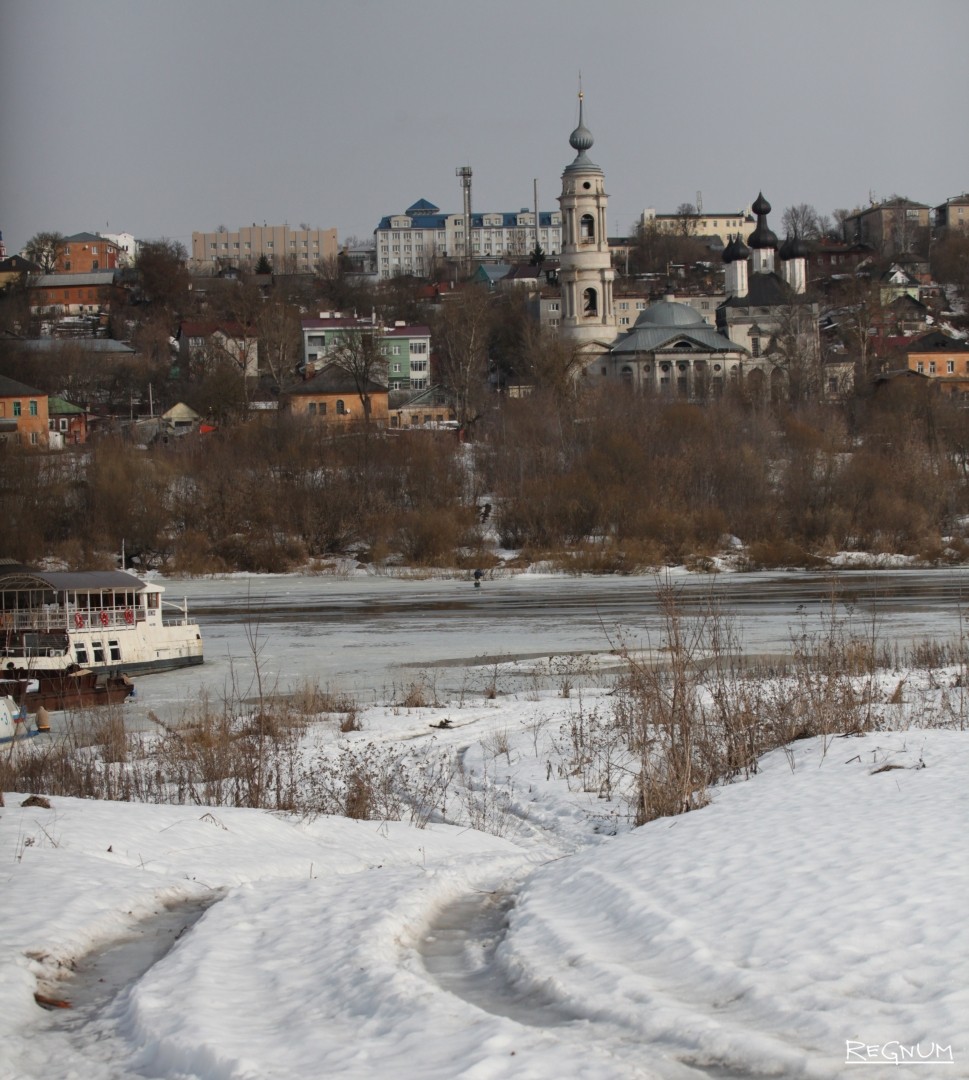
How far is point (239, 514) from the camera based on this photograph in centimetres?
5559

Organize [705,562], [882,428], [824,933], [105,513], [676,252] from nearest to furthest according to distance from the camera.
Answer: [824,933] → [705,562] → [105,513] → [882,428] → [676,252]

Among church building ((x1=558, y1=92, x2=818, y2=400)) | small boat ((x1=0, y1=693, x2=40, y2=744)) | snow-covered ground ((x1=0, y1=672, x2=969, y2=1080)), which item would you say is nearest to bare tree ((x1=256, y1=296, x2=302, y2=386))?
church building ((x1=558, y1=92, x2=818, y2=400))

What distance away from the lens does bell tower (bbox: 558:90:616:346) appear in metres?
96.6

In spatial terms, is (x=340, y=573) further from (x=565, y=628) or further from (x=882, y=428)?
(x=882, y=428)

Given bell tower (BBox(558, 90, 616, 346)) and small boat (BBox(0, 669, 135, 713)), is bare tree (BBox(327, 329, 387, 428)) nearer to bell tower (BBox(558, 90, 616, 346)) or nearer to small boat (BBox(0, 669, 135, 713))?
bell tower (BBox(558, 90, 616, 346))

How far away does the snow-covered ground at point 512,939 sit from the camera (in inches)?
250

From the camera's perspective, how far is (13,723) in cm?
2012

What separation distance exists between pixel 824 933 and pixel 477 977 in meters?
1.87

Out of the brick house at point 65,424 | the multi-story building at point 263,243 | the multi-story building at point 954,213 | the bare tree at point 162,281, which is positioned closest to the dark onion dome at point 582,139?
the bare tree at point 162,281

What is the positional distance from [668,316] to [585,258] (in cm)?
705

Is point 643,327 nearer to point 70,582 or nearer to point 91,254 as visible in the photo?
point 91,254

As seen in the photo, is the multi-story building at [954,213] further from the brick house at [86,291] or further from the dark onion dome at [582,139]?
the brick house at [86,291]

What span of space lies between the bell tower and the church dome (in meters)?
2.50

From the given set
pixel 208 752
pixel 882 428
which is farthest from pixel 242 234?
pixel 208 752
